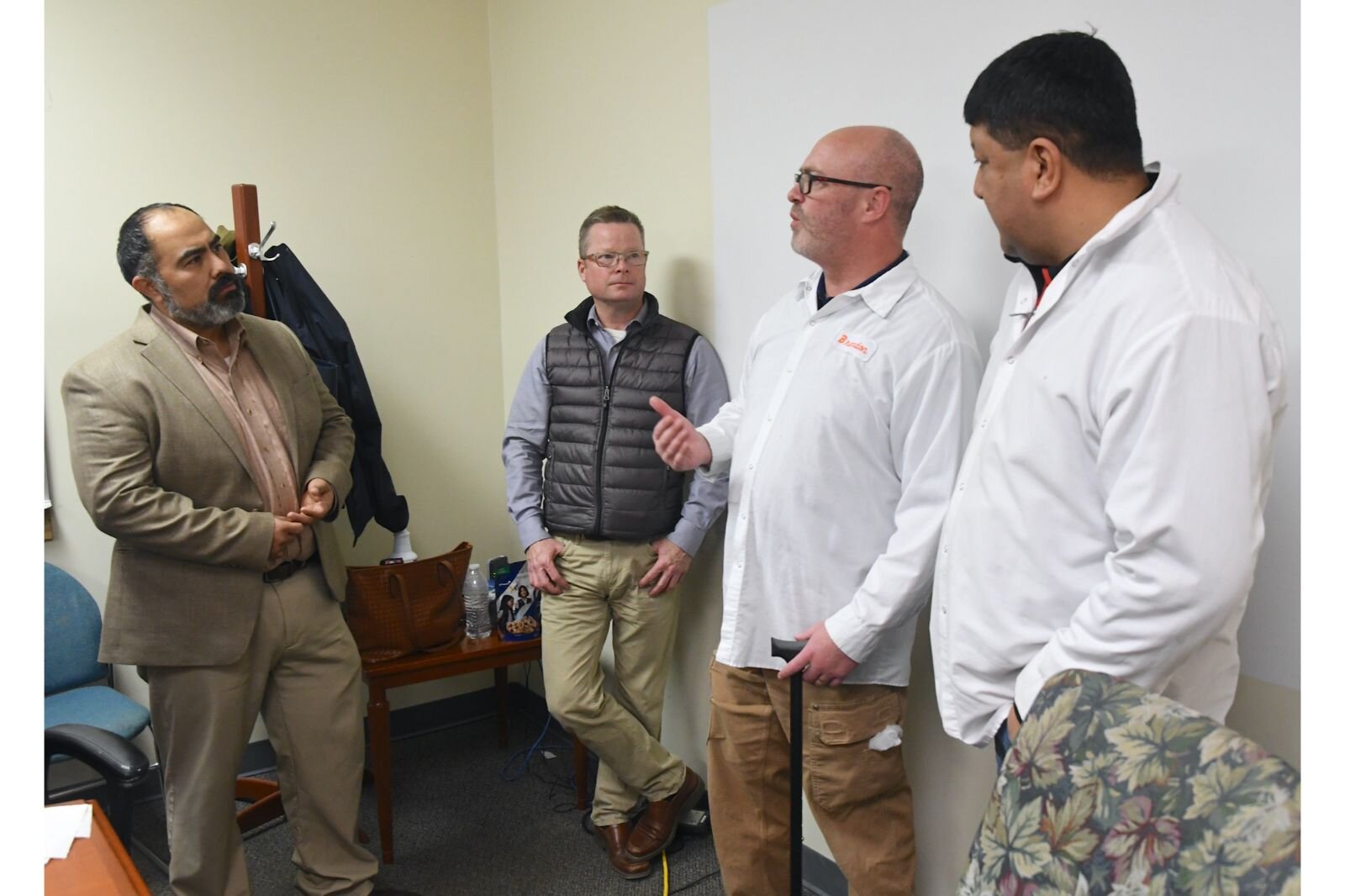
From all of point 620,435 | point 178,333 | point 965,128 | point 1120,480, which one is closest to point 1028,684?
point 1120,480

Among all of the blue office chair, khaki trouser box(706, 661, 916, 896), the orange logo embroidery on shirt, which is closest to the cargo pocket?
khaki trouser box(706, 661, 916, 896)

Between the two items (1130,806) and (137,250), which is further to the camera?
(137,250)

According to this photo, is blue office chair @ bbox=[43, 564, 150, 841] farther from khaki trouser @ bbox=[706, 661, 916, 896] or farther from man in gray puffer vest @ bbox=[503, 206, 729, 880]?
khaki trouser @ bbox=[706, 661, 916, 896]

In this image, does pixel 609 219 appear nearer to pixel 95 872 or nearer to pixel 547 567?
pixel 547 567

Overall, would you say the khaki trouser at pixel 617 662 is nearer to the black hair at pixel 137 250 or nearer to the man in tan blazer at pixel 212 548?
the man in tan blazer at pixel 212 548

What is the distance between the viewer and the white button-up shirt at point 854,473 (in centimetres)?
182

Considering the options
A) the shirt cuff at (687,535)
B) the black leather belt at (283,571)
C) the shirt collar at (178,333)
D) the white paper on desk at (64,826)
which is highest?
the shirt collar at (178,333)

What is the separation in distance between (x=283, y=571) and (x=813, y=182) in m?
1.53

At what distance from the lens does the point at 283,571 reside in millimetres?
2340

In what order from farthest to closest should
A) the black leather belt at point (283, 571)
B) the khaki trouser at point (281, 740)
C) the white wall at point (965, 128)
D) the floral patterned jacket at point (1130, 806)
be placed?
the black leather belt at point (283, 571), the khaki trouser at point (281, 740), the white wall at point (965, 128), the floral patterned jacket at point (1130, 806)

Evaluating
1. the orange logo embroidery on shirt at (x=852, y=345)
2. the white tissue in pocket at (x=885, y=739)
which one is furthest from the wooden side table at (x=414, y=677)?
the orange logo embroidery on shirt at (x=852, y=345)

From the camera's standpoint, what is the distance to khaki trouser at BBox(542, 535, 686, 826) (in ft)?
8.79

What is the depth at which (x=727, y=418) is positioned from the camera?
230cm

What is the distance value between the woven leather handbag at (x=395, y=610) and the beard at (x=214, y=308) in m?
0.97
